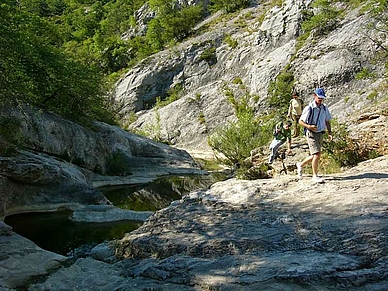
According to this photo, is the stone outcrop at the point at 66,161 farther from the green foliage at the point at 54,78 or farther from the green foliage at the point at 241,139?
the green foliage at the point at 241,139

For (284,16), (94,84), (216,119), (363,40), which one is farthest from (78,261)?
(284,16)

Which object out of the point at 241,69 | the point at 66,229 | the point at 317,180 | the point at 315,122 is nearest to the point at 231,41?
A: the point at 241,69

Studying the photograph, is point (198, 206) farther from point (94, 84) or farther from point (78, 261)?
point (94, 84)

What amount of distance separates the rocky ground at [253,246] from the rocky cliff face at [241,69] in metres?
23.5

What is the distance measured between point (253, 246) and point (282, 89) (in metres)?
38.4

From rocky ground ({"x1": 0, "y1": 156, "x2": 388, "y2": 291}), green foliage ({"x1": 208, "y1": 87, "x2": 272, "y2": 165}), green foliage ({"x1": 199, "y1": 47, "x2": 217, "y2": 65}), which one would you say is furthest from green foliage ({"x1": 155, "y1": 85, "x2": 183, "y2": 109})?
rocky ground ({"x1": 0, "y1": 156, "x2": 388, "y2": 291})

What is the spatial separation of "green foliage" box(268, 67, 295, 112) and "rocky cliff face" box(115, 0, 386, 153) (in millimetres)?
978

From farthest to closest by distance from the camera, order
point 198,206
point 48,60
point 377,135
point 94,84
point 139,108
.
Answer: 1. point 139,108
2. point 94,84
3. point 48,60
4. point 377,135
5. point 198,206

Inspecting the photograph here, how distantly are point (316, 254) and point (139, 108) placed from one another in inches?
2217

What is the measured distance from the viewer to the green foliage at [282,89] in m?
42.8

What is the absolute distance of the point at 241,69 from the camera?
52062mm

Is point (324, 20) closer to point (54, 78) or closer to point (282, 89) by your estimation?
point (282, 89)

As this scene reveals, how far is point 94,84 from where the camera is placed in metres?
26.5

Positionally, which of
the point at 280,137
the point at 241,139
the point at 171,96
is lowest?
the point at 280,137
